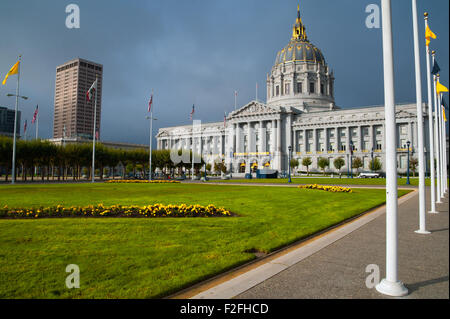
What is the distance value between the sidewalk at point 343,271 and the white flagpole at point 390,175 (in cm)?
25

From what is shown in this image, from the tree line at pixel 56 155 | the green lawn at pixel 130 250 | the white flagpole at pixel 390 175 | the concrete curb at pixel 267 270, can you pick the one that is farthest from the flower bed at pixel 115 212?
the tree line at pixel 56 155

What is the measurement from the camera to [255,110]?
111938 mm

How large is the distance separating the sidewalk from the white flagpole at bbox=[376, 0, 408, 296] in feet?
0.83

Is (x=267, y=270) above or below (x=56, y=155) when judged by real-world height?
below

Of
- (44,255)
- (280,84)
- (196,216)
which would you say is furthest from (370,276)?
(280,84)

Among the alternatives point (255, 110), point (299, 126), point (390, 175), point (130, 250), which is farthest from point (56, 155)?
point (299, 126)

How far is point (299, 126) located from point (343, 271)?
107 metres

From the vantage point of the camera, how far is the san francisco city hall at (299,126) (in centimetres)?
9619

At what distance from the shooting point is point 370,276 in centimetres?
585

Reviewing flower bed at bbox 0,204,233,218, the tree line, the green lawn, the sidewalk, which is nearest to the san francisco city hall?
the tree line

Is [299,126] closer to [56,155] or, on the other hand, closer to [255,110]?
[255,110]

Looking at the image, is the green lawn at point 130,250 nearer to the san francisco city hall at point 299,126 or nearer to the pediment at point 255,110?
the san francisco city hall at point 299,126

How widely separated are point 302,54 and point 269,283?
129 m

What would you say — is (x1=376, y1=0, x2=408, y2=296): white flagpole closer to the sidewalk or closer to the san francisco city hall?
the sidewalk
